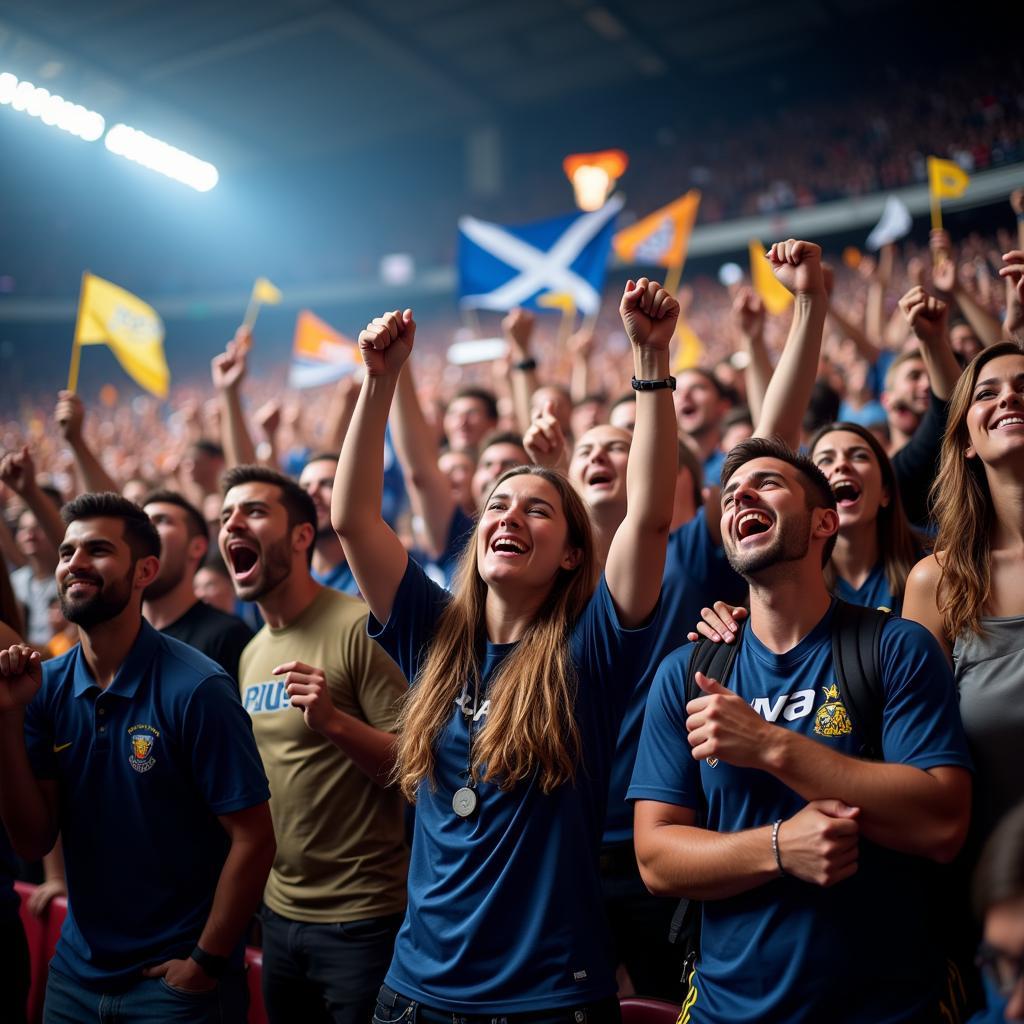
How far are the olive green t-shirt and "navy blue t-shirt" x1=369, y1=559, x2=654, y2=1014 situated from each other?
0.55 metres

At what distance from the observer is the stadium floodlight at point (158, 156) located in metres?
19.5

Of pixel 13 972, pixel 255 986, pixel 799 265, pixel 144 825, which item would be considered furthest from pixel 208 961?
pixel 799 265

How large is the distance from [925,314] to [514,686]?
1.82 metres

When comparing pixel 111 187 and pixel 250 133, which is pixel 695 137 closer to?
pixel 250 133

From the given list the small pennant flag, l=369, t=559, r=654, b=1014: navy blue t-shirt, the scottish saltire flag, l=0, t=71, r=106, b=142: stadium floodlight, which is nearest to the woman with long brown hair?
l=369, t=559, r=654, b=1014: navy blue t-shirt

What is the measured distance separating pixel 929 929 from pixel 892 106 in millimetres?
19689

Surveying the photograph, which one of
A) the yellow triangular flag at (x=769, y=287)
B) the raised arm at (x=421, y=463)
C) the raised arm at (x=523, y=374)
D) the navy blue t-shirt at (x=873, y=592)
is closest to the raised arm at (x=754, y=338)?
the navy blue t-shirt at (x=873, y=592)

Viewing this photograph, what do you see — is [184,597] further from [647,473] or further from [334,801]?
[647,473]

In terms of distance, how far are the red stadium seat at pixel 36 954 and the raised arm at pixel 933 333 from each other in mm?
3433

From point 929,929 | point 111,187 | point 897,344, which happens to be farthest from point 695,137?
point 929,929

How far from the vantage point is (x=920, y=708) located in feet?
6.44

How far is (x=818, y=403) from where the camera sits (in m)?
4.60

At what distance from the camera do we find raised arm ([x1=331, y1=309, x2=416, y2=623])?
2.54 meters

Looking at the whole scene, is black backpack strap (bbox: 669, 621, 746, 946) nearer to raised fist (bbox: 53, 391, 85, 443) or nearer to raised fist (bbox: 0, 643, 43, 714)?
raised fist (bbox: 0, 643, 43, 714)
